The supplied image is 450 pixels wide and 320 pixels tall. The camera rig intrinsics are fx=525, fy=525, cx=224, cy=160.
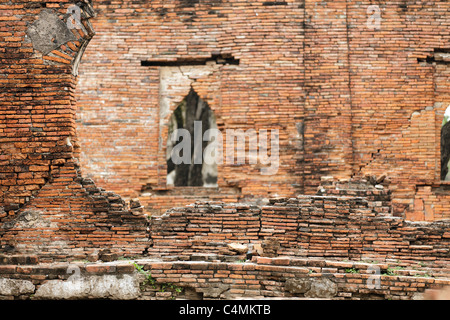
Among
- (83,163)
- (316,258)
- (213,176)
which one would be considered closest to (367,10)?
(316,258)

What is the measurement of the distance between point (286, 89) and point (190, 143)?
740 cm

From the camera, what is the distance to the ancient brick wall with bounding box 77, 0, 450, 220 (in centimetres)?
995

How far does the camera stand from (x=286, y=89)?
32.9 ft

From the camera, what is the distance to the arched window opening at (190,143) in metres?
16.3

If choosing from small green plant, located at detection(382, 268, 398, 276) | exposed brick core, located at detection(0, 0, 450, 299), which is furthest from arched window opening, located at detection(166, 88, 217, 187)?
small green plant, located at detection(382, 268, 398, 276)

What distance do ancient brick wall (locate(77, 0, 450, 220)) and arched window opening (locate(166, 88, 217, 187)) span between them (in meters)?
5.62

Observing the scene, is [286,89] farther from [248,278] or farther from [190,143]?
[190,143]

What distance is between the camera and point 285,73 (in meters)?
10.1

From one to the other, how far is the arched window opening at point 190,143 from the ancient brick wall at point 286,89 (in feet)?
18.4

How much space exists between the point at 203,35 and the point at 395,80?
12.5 ft

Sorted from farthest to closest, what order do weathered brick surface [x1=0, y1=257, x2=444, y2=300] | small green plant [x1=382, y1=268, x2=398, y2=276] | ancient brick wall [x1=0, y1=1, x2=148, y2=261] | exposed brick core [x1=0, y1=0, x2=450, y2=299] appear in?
exposed brick core [x1=0, y1=0, x2=450, y2=299]
ancient brick wall [x1=0, y1=1, x2=148, y2=261]
small green plant [x1=382, y1=268, x2=398, y2=276]
weathered brick surface [x1=0, y1=257, x2=444, y2=300]

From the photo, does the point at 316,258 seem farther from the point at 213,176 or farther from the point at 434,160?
the point at 213,176

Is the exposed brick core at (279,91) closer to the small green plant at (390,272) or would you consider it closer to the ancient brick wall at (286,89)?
the ancient brick wall at (286,89)

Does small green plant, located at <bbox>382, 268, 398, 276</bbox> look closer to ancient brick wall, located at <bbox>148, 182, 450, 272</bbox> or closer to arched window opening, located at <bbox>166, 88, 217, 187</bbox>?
ancient brick wall, located at <bbox>148, 182, 450, 272</bbox>
